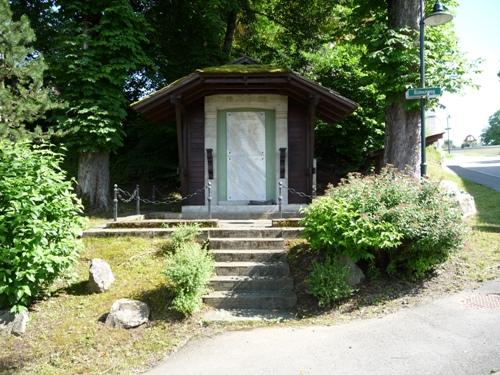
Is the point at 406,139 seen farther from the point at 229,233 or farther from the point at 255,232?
the point at 229,233

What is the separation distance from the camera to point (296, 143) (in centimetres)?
1329

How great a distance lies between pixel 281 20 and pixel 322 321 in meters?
19.2

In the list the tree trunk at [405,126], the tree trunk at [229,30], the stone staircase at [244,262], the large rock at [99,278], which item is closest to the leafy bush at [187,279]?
the stone staircase at [244,262]

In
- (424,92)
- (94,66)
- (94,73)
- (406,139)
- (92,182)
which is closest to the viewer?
(424,92)

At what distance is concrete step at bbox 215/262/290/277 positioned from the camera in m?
8.20


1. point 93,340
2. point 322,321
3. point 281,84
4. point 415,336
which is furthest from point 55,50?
point 415,336

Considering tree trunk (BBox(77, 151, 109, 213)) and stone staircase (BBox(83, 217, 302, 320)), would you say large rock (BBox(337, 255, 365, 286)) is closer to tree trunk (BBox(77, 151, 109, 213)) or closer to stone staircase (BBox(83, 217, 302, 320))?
stone staircase (BBox(83, 217, 302, 320))

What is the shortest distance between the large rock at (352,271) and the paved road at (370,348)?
0.98m

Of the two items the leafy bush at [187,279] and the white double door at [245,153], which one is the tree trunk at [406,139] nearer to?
the white double door at [245,153]

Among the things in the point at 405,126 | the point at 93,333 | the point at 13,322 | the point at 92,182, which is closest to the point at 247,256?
the point at 93,333

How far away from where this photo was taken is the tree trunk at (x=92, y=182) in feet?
47.9

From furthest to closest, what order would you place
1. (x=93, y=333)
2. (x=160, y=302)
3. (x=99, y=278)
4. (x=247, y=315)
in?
1. (x=99, y=278)
2. (x=160, y=302)
3. (x=247, y=315)
4. (x=93, y=333)

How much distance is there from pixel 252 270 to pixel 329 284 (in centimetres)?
164

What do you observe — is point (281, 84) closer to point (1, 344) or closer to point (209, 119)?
point (209, 119)
